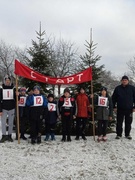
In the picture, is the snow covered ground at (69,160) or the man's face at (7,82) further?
the man's face at (7,82)

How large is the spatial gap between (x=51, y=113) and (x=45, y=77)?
1513mm

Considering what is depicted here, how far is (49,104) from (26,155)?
2503 millimetres

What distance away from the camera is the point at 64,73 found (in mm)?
28781

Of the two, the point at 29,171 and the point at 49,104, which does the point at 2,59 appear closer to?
the point at 49,104

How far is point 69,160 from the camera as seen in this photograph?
7.64 metres

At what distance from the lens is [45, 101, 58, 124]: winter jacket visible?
9.64m

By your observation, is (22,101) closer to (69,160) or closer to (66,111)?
(66,111)

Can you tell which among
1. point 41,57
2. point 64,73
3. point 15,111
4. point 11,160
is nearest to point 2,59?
point 64,73

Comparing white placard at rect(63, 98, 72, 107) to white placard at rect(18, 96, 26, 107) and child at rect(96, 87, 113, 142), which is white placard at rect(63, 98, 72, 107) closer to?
child at rect(96, 87, 113, 142)

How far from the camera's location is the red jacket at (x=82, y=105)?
9.84m

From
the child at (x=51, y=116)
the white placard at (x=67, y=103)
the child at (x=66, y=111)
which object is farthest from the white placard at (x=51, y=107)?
the white placard at (x=67, y=103)

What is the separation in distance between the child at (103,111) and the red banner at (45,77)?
3.58ft

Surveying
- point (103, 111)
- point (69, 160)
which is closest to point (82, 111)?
point (103, 111)

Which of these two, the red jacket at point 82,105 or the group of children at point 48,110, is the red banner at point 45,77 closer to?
the group of children at point 48,110
